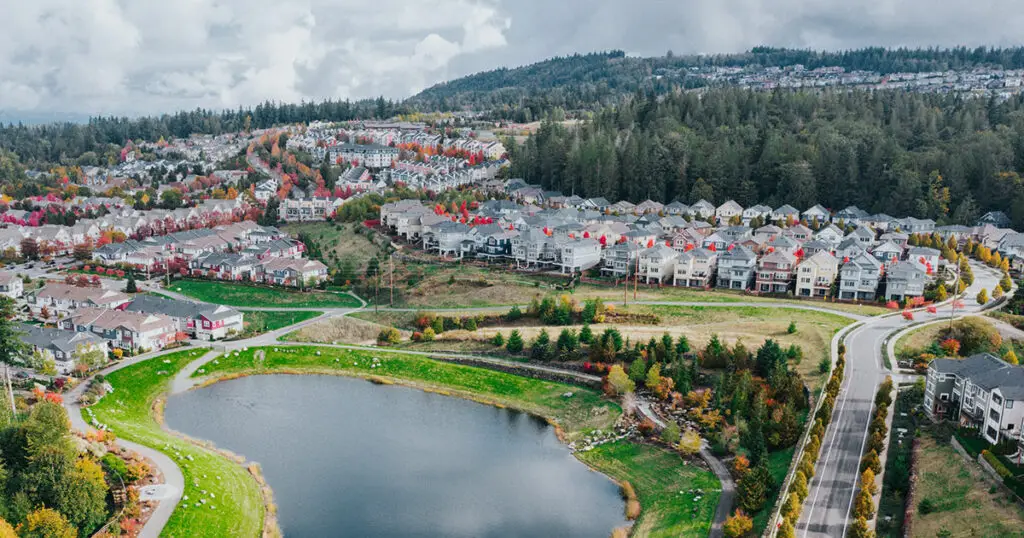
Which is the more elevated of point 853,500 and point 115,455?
point 853,500

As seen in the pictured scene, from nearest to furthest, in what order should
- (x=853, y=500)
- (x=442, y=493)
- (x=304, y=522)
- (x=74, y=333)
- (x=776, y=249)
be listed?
(x=853, y=500) → (x=304, y=522) → (x=442, y=493) → (x=74, y=333) → (x=776, y=249)

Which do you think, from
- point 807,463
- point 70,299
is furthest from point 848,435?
point 70,299

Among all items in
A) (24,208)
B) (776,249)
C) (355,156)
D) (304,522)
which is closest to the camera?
(304,522)

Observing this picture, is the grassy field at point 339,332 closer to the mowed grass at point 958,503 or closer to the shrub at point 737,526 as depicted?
the shrub at point 737,526

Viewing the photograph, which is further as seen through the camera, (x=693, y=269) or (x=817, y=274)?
(x=693, y=269)

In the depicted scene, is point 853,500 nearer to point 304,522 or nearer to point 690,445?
point 690,445

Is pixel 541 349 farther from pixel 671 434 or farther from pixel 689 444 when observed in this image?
pixel 689 444

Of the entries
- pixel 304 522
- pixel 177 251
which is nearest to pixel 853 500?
pixel 304 522

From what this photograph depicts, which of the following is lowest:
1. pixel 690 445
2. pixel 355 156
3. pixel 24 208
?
pixel 690 445
